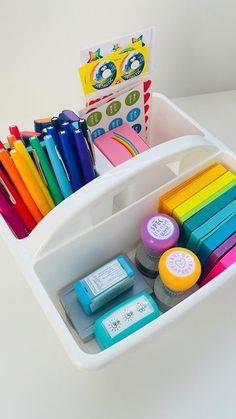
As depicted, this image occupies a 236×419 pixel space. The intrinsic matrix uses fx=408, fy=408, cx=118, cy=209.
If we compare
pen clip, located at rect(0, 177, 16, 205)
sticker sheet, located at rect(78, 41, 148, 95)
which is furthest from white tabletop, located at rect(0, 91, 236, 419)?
sticker sheet, located at rect(78, 41, 148, 95)

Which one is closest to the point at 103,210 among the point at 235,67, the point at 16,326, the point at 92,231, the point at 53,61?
the point at 92,231

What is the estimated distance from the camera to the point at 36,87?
2.01ft

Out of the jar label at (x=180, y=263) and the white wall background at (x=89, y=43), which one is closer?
the jar label at (x=180, y=263)

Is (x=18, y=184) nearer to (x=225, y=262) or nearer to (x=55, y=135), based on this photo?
(x=55, y=135)

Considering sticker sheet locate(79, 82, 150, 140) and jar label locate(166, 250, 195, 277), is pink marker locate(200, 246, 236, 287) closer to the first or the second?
jar label locate(166, 250, 195, 277)

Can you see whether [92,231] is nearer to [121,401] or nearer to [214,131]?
[121,401]

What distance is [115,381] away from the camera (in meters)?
0.41

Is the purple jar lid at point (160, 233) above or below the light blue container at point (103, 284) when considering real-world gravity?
above

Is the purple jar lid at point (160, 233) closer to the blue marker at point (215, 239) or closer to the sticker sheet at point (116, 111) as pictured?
the blue marker at point (215, 239)

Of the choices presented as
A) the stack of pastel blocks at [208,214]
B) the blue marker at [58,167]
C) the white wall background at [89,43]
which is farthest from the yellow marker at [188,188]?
the white wall background at [89,43]

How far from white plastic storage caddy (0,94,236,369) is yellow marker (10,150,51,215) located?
36 millimetres

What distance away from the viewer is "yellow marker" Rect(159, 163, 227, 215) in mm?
438

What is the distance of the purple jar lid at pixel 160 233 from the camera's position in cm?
40

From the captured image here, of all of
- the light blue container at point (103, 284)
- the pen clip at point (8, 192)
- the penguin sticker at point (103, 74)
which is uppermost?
the penguin sticker at point (103, 74)
